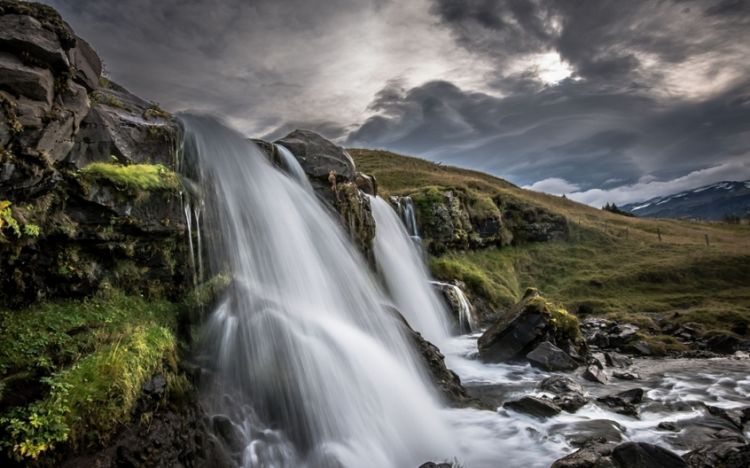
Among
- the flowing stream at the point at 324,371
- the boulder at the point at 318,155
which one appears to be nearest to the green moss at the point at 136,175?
the flowing stream at the point at 324,371

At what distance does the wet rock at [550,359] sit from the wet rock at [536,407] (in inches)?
183

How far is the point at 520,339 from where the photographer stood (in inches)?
670

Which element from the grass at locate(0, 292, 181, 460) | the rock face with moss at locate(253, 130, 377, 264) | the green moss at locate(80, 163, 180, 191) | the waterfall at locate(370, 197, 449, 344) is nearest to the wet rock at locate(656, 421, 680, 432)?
the waterfall at locate(370, 197, 449, 344)

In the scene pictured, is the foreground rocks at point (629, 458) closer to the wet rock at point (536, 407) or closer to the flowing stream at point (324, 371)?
the flowing stream at point (324, 371)

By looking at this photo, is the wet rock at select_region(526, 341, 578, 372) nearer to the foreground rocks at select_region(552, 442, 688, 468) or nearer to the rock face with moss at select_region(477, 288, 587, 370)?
the rock face with moss at select_region(477, 288, 587, 370)

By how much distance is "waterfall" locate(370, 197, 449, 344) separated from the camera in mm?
21312

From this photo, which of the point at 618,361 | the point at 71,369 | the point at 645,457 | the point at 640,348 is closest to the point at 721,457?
the point at 645,457

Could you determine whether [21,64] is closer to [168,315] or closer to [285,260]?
[168,315]

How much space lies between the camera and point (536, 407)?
1091 cm

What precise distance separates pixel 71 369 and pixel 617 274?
130 feet

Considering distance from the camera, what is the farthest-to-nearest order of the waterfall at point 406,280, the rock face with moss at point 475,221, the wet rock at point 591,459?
the rock face with moss at point 475,221, the waterfall at point 406,280, the wet rock at point 591,459

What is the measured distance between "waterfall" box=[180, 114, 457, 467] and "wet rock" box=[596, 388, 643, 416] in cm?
493

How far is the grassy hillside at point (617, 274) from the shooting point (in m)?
28.0

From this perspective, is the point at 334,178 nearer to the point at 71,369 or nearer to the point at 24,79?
the point at 24,79
